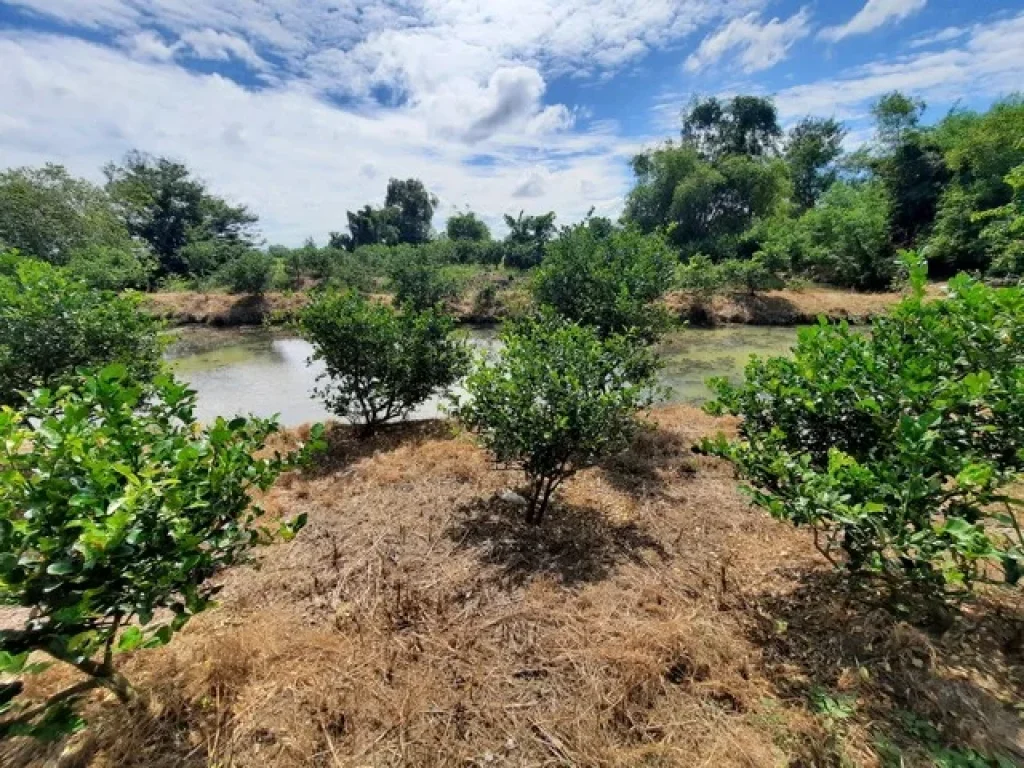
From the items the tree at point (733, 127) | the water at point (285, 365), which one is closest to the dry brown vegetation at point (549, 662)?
the water at point (285, 365)

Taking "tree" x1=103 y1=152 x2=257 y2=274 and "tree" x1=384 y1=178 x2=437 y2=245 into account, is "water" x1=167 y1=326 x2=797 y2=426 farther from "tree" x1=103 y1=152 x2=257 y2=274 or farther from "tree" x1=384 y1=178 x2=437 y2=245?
"tree" x1=384 y1=178 x2=437 y2=245

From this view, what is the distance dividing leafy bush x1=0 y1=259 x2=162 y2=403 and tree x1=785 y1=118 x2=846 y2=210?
4194 cm

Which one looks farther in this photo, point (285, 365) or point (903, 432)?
point (285, 365)

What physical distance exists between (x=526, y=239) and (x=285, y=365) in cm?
2003

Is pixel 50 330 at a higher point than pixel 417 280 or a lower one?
higher

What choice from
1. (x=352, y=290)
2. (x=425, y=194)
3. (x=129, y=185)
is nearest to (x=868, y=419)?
(x=352, y=290)

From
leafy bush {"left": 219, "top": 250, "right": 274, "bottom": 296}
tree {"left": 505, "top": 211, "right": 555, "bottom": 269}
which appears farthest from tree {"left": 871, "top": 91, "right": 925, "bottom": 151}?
leafy bush {"left": 219, "top": 250, "right": 274, "bottom": 296}

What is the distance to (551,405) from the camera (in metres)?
3.61

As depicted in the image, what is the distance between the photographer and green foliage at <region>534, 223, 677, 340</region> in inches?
247

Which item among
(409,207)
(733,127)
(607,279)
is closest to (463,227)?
(409,207)

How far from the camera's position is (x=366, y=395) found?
630cm

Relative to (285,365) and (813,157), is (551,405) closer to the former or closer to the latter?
(285,365)

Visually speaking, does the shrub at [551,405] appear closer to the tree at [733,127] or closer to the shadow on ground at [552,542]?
the shadow on ground at [552,542]

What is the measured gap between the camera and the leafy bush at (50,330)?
4582 mm
